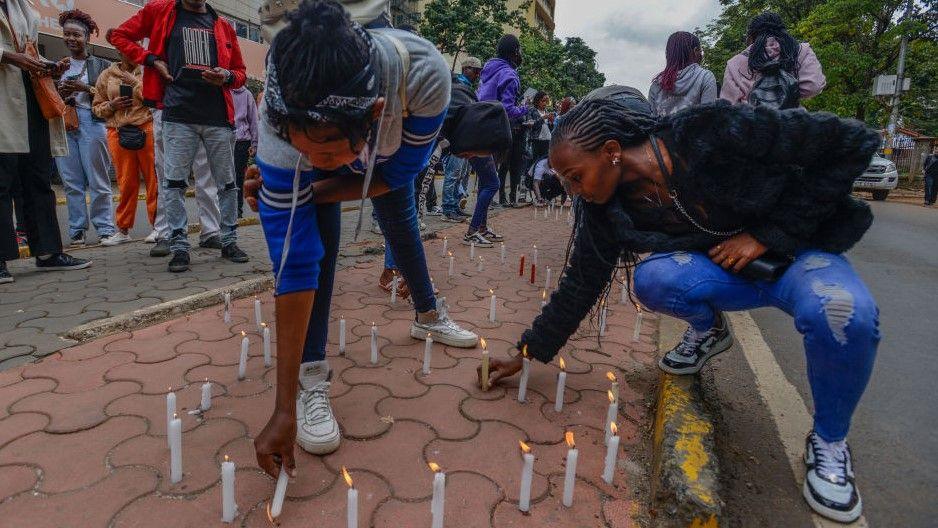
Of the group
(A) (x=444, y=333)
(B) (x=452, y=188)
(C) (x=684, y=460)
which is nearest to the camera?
(C) (x=684, y=460)

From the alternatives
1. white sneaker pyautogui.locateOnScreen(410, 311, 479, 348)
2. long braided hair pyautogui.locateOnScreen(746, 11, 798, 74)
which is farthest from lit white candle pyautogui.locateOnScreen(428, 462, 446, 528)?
long braided hair pyautogui.locateOnScreen(746, 11, 798, 74)

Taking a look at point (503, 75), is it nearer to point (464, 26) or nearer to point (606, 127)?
point (606, 127)

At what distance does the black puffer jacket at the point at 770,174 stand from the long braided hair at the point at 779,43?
276 centimetres

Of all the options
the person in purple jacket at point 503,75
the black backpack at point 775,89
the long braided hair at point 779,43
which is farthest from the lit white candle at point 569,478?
the person in purple jacket at point 503,75

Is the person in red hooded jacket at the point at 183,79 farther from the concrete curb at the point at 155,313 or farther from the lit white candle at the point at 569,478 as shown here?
the lit white candle at the point at 569,478

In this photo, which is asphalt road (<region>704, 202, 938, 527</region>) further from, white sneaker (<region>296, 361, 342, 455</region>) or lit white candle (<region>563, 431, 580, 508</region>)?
white sneaker (<region>296, 361, 342, 455</region>)

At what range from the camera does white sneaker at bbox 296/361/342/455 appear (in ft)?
6.55

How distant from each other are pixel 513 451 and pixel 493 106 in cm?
206

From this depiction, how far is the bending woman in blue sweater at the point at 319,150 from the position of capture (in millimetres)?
1470

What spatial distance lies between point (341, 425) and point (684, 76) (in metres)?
4.04

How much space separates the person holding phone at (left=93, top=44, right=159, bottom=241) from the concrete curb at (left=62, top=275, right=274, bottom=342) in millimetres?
2633

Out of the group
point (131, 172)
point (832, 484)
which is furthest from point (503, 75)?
point (832, 484)

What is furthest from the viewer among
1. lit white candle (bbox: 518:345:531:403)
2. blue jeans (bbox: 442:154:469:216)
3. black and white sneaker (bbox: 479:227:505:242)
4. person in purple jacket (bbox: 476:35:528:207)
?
blue jeans (bbox: 442:154:469:216)

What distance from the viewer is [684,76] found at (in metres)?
4.59
